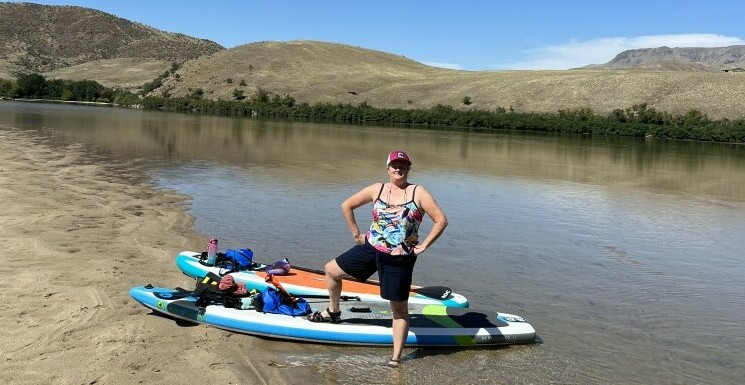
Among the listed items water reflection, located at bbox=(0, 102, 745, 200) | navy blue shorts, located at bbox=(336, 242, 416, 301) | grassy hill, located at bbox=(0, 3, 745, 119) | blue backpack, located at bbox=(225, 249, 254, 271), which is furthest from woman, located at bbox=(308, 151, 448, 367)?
grassy hill, located at bbox=(0, 3, 745, 119)

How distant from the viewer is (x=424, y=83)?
465 feet

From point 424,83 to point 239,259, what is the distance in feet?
437

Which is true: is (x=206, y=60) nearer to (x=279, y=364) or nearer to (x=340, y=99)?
(x=340, y=99)

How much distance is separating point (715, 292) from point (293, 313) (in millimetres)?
8175

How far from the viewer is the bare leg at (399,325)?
7887 millimetres

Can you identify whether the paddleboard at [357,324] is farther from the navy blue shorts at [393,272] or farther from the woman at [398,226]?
the navy blue shorts at [393,272]

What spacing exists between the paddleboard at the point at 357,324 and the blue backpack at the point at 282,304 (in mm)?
175

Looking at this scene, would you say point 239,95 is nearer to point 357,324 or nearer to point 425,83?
point 425,83

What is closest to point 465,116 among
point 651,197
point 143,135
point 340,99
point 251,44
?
point 340,99

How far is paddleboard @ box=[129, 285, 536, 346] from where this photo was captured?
866 cm

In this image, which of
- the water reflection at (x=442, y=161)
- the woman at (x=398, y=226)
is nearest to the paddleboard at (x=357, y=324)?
the woman at (x=398, y=226)

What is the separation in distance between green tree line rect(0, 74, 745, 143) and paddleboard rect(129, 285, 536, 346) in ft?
276

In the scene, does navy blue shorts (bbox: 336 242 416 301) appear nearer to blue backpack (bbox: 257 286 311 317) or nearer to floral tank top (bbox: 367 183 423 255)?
floral tank top (bbox: 367 183 423 255)

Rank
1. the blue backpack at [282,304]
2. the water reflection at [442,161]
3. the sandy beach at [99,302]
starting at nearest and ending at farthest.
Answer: the sandy beach at [99,302], the blue backpack at [282,304], the water reflection at [442,161]
